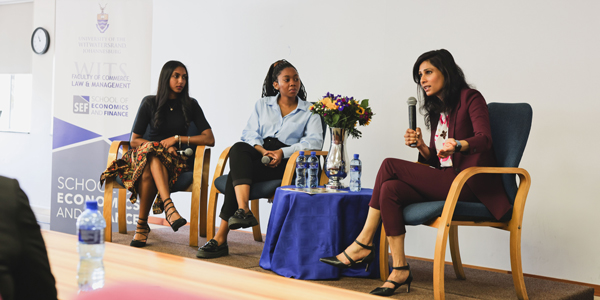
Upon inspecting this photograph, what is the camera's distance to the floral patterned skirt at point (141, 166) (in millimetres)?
3363

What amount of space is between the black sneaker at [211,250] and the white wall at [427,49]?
1.26 metres

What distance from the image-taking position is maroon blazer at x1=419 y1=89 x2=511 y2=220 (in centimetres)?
234

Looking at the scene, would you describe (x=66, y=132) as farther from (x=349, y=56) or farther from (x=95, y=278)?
(x=95, y=278)

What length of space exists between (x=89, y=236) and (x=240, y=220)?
180cm

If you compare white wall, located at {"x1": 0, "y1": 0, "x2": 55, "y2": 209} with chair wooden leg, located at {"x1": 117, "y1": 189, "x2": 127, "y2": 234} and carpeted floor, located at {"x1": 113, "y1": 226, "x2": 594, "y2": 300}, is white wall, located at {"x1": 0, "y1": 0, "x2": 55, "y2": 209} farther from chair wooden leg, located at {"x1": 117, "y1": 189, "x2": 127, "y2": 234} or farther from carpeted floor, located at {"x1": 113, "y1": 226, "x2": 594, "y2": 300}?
carpeted floor, located at {"x1": 113, "y1": 226, "x2": 594, "y2": 300}

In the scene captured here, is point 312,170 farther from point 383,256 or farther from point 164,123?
point 164,123

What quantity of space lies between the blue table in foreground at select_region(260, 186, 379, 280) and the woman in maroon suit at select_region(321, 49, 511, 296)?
0.14m

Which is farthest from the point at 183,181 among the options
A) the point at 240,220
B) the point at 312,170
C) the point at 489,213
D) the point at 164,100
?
the point at 489,213

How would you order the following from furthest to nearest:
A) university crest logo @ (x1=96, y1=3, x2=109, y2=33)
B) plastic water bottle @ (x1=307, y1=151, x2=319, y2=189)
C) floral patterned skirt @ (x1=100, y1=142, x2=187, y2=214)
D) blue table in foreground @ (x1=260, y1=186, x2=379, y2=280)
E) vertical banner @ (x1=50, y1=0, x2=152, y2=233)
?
university crest logo @ (x1=96, y1=3, x2=109, y2=33), vertical banner @ (x1=50, y1=0, x2=152, y2=233), floral patterned skirt @ (x1=100, y1=142, x2=187, y2=214), plastic water bottle @ (x1=307, y1=151, x2=319, y2=189), blue table in foreground @ (x1=260, y1=186, x2=379, y2=280)

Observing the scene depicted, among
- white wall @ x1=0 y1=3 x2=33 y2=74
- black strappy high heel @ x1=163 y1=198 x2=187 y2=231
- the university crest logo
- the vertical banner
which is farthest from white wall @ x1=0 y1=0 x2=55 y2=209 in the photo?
black strappy high heel @ x1=163 y1=198 x2=187 y2=231

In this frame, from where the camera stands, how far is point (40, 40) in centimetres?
588

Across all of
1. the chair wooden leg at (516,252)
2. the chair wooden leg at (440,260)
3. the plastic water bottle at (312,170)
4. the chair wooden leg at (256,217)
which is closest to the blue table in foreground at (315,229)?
the plastic water bottle at (312,170)

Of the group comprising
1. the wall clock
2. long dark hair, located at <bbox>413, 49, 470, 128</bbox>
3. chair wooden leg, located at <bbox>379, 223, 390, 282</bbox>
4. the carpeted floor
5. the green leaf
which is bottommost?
the carpeted floor

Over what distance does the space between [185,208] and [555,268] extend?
3.08 m
